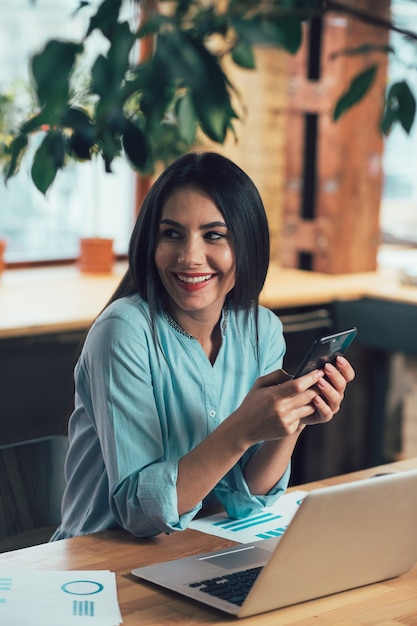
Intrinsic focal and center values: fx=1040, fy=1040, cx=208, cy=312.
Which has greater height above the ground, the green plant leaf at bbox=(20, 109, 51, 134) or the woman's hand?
the green plant leaf at bbox=(20, 109, 51, 134)

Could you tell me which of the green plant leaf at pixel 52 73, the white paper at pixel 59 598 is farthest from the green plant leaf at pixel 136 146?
the white paper at pixel 59 598

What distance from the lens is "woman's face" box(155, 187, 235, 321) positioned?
1892 millimetres

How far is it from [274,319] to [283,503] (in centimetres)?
40

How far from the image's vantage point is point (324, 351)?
1.68m

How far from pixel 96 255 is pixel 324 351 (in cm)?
272

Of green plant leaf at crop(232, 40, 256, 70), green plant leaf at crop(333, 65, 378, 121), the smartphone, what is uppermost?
green plant leaf at crop(232, 40, 256, 70)

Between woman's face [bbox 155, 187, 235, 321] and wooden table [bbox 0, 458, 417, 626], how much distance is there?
447 millimetres

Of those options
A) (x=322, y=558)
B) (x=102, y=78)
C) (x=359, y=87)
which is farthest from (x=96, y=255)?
(x=102, y=78)

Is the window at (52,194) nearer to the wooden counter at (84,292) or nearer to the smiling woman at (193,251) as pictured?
the wooden counter at (84,292)

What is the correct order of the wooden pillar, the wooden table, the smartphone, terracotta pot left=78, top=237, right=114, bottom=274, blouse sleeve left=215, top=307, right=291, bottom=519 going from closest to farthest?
the wooden table, the smartphone, blouse sleeve left=215, top=307, right=291, bottom=519, terracotta pot left=78, top=237, right=114, bottom=274, the wooden pillar

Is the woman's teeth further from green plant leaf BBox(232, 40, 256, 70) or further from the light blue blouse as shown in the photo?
green plant leaf BBox(232, 40, 256, 70)

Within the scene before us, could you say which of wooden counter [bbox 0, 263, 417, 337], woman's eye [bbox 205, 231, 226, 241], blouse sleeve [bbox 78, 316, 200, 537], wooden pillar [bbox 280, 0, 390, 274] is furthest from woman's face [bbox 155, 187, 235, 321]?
wooden pillar [bbox 280, 0, 390, 274]

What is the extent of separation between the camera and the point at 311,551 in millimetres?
1400

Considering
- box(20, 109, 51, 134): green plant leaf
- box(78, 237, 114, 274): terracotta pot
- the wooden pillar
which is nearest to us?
box(20, 109, 51, 134): green plant leaf
